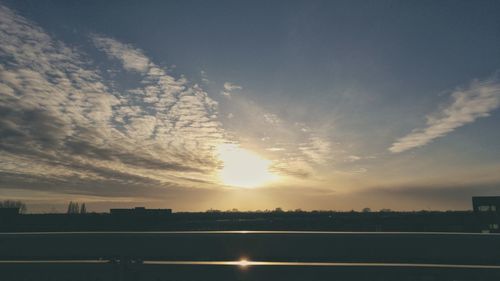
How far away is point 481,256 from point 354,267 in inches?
110

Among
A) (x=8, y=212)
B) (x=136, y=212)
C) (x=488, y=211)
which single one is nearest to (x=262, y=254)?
(x=488, y=211)

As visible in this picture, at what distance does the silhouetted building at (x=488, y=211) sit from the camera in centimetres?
1416

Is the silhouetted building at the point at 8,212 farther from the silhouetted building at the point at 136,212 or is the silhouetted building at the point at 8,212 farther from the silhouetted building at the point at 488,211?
the silhouetted building at the point at 488,211

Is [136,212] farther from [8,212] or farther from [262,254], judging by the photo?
[262,254]

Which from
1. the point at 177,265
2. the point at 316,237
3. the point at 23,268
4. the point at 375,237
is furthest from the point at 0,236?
the point at 375,237

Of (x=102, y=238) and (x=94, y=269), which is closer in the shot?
(x=94, y=269)

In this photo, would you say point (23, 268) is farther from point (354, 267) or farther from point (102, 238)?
point (354, 267)

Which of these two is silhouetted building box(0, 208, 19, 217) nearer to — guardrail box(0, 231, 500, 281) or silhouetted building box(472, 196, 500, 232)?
guardrail box(0, 231, 500, 281)

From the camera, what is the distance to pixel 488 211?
15375 mm

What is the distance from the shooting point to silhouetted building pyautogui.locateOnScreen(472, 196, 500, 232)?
46.5 ft

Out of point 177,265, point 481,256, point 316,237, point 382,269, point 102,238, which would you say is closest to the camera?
point 382,269

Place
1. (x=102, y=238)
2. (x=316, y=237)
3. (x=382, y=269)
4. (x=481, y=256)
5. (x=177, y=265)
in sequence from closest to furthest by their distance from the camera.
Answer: (x=382, y=269)
(x=177, y=265)
(x=481, y=256)
(x=316, y=237)
(x=102, y=238)

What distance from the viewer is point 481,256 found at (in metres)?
6.79

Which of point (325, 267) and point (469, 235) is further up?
point (469, 235)
